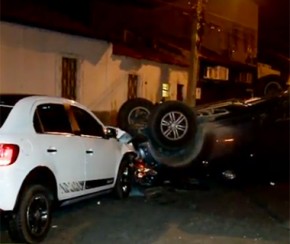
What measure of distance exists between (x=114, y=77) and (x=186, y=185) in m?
6.86

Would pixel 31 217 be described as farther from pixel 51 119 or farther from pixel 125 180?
pixel 125 180

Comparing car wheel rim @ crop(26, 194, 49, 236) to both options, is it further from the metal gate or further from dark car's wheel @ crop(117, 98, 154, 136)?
the metal gate

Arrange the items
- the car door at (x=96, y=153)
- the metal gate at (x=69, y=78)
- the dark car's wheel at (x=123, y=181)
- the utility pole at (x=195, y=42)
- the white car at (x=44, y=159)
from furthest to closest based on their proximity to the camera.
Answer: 1. the utility pole at (x=195, y=42)
2. the metal gate at (x=69, y=78)
3. the dark car's wheel at (x=123, y=181)
4. the car door at (x=96, y=153)
5. the white car at (x=44, y=159)

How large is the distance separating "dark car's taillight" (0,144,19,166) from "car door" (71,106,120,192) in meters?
1.93

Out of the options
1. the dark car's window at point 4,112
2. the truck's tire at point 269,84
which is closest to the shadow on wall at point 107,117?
the truck's tire at point 269,84

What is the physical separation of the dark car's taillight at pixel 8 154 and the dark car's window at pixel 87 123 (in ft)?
6.76

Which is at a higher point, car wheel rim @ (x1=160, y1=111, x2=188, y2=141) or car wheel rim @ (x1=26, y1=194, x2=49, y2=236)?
car wheel rim @ (x1=160, y1=111, x2=188, y2=141)

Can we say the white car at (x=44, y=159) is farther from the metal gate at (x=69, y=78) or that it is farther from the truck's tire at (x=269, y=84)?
the truck's tire at (x=269, y=84)

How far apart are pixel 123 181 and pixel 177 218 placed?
187cm

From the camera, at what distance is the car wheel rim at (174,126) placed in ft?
39.1

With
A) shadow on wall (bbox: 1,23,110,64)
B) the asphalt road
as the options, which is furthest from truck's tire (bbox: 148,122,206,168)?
shadow on wall (bbox: 1,23,110,64)

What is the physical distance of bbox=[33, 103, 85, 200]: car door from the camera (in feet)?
25.1

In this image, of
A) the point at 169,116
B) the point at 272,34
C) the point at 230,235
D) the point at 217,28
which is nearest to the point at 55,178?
the point at 230,235

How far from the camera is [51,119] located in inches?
319
